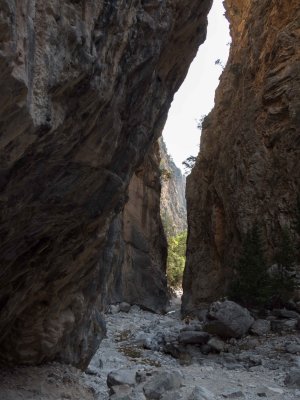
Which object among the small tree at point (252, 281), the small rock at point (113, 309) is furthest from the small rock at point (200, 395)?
the small rock at point (113, 309)

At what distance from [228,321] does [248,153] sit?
12366mm

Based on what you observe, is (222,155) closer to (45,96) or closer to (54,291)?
(54,291)

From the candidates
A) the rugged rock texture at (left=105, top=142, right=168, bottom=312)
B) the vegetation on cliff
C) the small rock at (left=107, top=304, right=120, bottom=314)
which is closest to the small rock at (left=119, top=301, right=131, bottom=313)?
the small rock at (left=107, top=304, right=120, bottom=314)

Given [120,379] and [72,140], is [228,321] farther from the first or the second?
[72,140]

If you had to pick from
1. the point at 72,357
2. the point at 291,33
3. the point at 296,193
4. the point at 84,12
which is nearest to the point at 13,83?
the point at 84,12

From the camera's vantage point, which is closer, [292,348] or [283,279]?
[292,348]

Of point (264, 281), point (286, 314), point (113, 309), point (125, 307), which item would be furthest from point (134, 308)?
point (286, 314)

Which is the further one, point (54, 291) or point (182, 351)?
point (182, 351)

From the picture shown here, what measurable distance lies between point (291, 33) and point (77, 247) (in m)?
21.2

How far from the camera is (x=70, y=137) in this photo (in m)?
4.70

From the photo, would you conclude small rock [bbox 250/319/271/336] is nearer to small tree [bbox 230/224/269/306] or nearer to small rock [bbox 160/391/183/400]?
small tree [bbox 230/224/269/306]

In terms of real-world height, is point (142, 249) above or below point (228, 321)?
above

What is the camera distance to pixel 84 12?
4.16m

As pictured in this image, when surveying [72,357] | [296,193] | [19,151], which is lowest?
[72,357]
